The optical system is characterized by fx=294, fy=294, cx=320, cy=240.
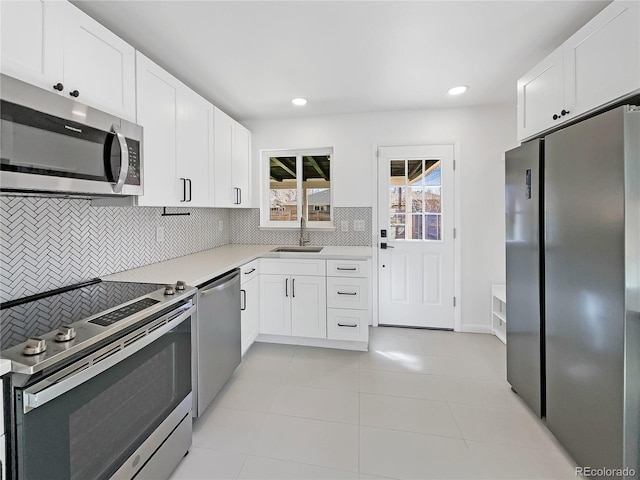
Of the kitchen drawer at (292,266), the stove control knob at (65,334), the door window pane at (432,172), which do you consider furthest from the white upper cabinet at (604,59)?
the stove control knob at (65,334)

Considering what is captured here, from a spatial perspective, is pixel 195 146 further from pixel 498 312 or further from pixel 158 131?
pixel 498 312

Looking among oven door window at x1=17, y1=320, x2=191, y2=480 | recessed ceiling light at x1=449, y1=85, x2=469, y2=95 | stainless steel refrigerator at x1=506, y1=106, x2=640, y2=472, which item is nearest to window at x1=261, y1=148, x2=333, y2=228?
recessed ceiling light at x1=449, y1=85, x2=469, y2=95

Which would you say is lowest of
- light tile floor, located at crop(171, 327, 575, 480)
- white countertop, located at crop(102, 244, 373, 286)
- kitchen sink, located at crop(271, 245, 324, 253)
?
light tile floor, located at crop(171, 327, 575, 480)

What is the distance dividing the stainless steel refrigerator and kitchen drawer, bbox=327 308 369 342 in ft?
3.97

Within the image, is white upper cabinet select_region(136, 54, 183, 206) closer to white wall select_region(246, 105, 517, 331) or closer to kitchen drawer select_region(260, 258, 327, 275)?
kitchen drawer select_region(260, 258, 327, 275)

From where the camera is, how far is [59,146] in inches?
45.9

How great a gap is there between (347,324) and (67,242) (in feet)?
7.11

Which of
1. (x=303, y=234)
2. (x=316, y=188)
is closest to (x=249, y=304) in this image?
(x=303, y=234)

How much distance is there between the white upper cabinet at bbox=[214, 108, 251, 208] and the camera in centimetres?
266

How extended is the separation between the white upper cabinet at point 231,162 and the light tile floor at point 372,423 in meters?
1.55

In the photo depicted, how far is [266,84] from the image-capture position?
254cm

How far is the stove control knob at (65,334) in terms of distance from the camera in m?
0.94

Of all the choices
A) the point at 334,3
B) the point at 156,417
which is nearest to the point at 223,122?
the point at 334,3

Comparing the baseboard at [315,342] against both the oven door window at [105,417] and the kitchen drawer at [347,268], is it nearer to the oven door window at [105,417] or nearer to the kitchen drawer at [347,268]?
the kitchen drawer at [347,268]
